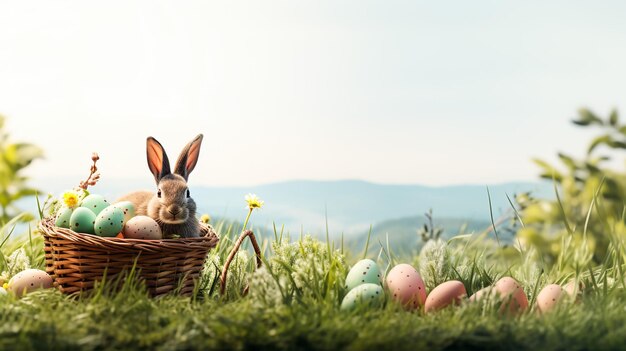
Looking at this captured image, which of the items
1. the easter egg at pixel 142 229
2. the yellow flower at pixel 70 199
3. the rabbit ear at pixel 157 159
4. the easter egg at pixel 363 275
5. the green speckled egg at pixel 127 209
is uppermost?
the rabbit ear at pixel 157 159

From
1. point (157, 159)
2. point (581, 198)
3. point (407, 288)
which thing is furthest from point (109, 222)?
point (581, 198)

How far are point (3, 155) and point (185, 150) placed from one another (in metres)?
2.80

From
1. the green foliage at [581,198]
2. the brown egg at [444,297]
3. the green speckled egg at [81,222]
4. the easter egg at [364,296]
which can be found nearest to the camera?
the easter egg at [364,296]

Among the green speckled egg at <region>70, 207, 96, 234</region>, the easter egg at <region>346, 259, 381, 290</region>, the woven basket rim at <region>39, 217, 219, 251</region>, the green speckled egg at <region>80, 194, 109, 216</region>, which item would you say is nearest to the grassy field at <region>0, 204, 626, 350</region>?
the easter egg at <region>346, 259, 381, 290</region>

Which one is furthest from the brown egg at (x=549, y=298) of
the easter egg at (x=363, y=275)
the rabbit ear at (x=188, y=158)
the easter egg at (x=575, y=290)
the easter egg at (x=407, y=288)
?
the rabbit ear at (x=188, y=158)

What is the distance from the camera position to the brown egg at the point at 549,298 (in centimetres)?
283

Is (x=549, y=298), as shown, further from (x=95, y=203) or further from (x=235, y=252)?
(x=95, y=203)

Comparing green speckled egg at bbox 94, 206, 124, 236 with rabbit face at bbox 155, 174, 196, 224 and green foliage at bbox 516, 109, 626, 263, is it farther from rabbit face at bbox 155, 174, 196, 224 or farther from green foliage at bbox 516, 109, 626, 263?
green foliage at bbox 516, 109, 626, 263

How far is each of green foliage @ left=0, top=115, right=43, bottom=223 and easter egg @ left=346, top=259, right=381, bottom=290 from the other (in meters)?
3.20

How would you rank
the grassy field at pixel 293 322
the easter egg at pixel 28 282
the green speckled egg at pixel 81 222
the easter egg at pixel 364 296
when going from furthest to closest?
the easter egg at pixel 28 282, the green speckled egg at pixel 81 222, the easter egg at pixel 364 296, the grassy field at pixel 293 322

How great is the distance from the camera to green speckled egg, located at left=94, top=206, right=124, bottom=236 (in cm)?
283

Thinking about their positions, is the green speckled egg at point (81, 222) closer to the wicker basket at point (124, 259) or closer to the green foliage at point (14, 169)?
the wicker basket at point (124, 259)

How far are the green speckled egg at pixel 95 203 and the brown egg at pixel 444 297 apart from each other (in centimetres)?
143

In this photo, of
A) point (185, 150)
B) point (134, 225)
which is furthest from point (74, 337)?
point (185, 150)
